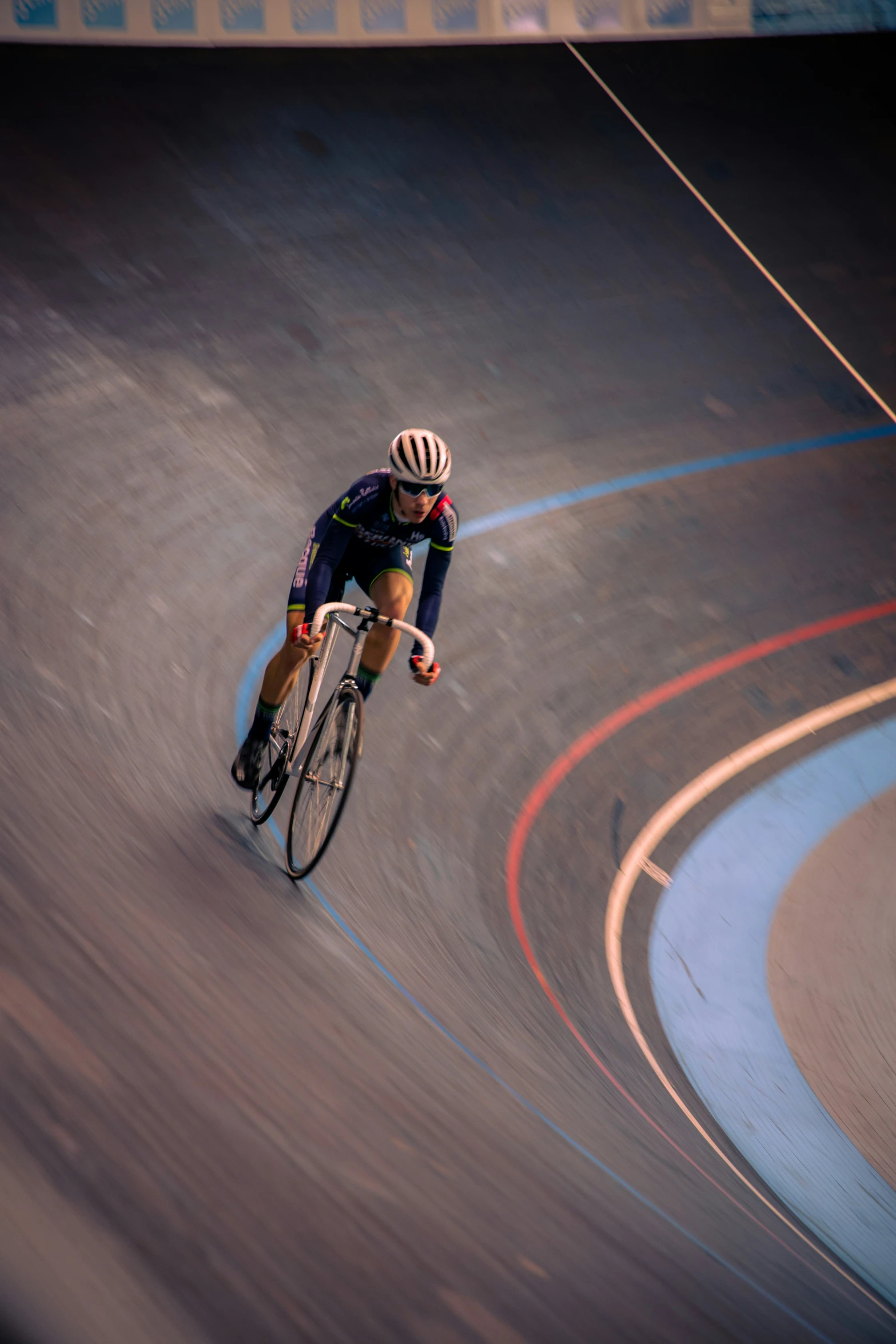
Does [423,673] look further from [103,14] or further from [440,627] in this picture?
[103,14]

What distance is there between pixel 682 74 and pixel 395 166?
3686mm

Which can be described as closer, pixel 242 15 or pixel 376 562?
pixel 376 562

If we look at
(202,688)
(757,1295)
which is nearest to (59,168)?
(202,688)

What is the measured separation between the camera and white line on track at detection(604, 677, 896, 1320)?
3.34 m

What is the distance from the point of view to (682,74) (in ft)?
32.8

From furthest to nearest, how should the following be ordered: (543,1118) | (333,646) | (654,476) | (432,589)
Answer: (654,476) → (432,589) → (333,646) → (543,1118)

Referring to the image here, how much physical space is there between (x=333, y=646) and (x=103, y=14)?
714cm

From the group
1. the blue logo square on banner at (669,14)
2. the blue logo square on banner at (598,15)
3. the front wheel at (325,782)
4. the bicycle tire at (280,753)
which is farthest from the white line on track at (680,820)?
the blue logo square on banner at (669,14)

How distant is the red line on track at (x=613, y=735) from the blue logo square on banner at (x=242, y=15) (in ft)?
21.9

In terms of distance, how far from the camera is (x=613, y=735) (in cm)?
558

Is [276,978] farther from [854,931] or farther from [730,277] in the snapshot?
[730,277]

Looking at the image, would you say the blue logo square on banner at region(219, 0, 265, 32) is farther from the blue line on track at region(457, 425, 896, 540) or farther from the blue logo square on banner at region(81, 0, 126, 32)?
the blue line on track at region(457, 425, 896, 540)

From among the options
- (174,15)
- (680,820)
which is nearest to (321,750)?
(680,820)

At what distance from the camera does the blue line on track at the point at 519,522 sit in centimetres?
259
